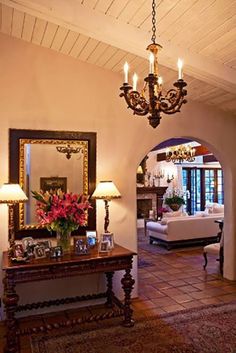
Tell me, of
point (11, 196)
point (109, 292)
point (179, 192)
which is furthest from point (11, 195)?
point (179, 192)

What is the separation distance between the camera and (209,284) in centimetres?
473

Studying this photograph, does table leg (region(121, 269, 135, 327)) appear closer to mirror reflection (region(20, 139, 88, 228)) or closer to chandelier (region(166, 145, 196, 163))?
mirror reflection (region(20, 139, 88, 228))

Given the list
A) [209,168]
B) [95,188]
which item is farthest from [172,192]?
[95,188]

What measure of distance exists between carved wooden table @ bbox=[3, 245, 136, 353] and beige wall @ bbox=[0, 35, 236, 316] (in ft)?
2.41

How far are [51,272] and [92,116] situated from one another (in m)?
1.95

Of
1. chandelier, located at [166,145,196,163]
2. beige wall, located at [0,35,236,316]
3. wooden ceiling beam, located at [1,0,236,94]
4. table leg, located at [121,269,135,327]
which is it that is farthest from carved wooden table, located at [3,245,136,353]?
chandelier, located at [166,145,196,163]

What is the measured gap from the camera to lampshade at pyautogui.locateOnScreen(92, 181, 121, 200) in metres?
3.64

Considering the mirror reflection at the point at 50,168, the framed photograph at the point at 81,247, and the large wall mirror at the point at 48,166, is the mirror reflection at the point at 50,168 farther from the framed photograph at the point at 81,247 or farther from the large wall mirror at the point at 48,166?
the framed photograph at the point at 81,247

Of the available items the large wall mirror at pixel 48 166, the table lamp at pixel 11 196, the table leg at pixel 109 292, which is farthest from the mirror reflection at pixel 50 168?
the table leg at pixel 109 292

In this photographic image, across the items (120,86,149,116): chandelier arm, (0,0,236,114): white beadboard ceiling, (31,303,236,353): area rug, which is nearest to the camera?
(120,86,149,116): chandelier arm

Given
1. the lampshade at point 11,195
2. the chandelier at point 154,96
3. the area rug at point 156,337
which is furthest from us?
the lampshade at point 11,195

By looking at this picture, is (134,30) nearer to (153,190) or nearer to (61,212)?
(61,212)

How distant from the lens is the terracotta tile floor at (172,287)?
3785mm

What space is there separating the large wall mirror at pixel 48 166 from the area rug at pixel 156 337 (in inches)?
45.8
